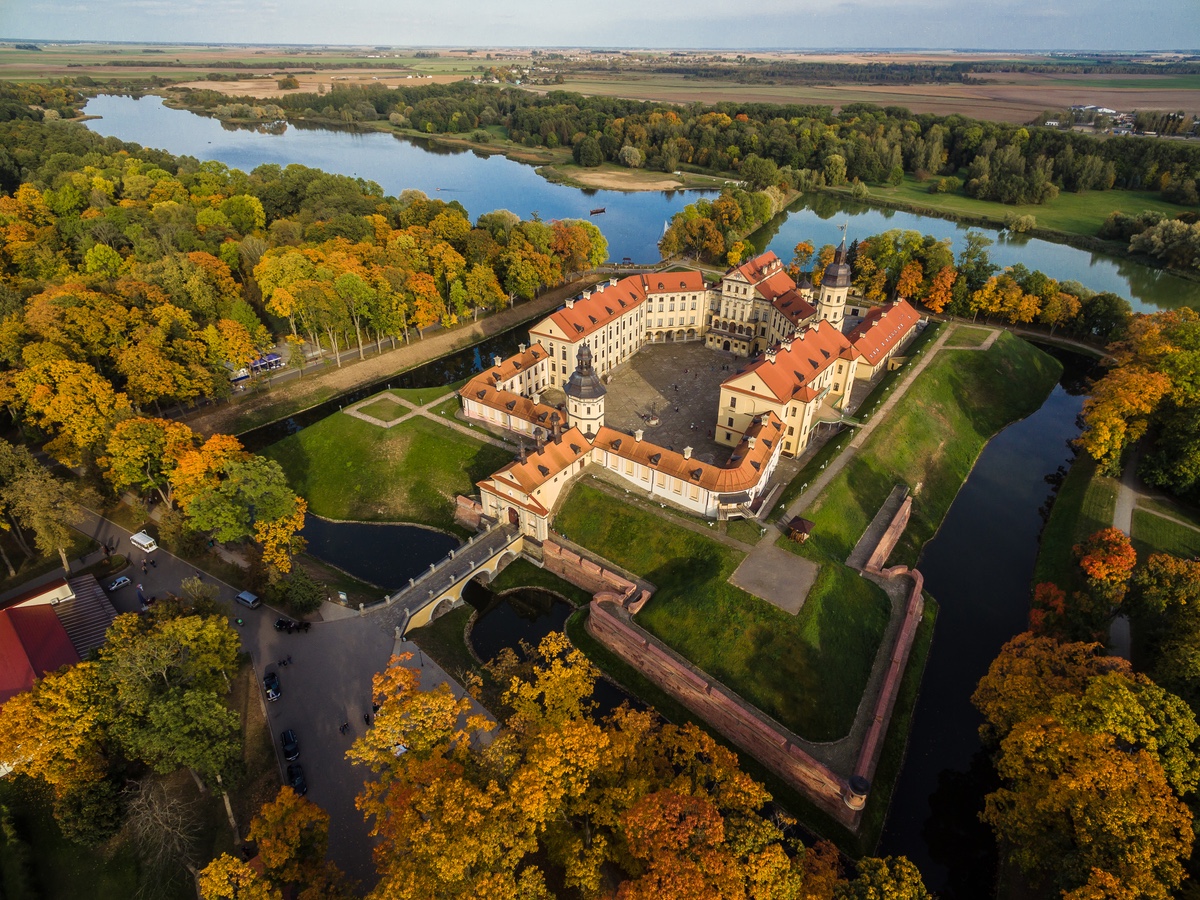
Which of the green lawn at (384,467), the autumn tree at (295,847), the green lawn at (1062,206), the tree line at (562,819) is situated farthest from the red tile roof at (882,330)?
the green lawn at (1062,206)

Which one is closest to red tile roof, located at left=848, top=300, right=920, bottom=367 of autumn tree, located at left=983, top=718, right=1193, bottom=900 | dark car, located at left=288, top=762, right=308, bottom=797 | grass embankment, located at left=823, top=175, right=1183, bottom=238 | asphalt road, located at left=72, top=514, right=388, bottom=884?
autumn tree, located at left=983, top=718, right=1193, bottom=900

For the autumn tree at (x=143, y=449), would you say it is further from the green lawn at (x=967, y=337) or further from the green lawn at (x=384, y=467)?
the green lawn at (x=967, y=337)

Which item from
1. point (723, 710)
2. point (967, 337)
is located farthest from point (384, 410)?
point (967, 337)

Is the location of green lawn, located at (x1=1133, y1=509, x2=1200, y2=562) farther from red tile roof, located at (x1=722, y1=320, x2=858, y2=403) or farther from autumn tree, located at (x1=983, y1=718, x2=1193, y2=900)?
autumn tree, located at (x1=983, y1=718, x2=1193, y2=900)

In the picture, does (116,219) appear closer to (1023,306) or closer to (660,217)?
(660,217)

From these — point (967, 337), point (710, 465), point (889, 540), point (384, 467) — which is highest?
point (710, 465)

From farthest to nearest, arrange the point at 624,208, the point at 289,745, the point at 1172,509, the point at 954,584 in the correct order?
1. the point at 624,208
2. the point at 1172,509
3. the point at 954,584
4. the point at 289,745

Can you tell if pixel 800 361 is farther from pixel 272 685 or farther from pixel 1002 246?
pixel 1002 246
